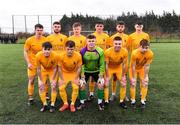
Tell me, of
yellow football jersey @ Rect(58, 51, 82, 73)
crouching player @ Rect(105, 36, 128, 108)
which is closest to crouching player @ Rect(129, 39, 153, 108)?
crouching player @ Rect(105, 36, 128, 108)

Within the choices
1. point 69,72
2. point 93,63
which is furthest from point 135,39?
point 69,72

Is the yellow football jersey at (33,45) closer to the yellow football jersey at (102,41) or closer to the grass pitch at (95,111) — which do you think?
the grass pitch at (95,111)

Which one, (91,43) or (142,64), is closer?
(91,43)

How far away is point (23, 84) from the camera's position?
11148mm

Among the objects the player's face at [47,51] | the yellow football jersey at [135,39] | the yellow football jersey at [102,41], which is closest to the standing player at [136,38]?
the yellow football jersey at [135,39]

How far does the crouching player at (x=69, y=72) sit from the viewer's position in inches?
314

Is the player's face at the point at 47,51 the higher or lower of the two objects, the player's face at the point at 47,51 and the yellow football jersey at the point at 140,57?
the higher

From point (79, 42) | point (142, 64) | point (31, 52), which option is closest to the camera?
point (142, 64)

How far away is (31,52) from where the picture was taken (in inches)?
347

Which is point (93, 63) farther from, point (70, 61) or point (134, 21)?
point (134, 21)

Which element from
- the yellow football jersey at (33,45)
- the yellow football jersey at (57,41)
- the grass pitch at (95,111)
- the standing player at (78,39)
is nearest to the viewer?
the grass pitch at (95,111)

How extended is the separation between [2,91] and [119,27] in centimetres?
365

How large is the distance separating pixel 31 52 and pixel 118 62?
7.00 ft

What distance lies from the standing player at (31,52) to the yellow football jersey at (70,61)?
0.88m
